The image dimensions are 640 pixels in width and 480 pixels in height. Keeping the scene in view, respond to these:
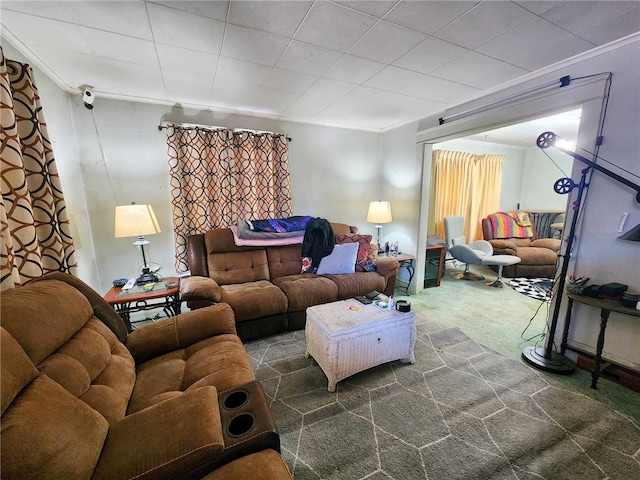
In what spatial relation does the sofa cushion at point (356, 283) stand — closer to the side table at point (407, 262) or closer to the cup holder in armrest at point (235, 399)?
the side table at point (407, 262)

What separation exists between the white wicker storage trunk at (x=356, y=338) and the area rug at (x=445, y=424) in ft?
0.41

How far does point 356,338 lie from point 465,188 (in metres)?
4.24

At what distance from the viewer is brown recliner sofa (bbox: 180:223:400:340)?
2342 mm

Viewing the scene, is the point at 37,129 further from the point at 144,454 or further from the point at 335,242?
the point at 335,242

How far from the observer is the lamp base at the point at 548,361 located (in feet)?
6.42

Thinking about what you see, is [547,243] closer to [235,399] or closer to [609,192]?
[609,192]

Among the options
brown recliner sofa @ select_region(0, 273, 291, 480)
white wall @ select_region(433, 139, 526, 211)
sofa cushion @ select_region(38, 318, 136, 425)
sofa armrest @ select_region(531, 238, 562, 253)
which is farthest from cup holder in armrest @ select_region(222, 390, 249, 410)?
white wall @ select_region(433, 139, 526, 211)

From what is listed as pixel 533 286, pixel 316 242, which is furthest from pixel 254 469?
pixel 533 286

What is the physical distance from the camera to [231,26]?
155 centimetres

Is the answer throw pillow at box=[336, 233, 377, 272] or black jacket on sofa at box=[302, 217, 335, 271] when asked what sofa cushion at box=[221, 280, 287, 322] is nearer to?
black jacket on sofa at box=[302, 217, 335, 271]

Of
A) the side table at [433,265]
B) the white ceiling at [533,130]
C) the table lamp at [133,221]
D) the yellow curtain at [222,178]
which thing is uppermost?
the white ceiling at [533,130]

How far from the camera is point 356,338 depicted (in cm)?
182

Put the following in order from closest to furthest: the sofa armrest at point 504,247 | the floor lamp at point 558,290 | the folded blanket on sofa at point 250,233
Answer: the floor lamp at point 558,290 → the folded blanket on sofa at point 250,233 → the sofa armrest at point 504,247

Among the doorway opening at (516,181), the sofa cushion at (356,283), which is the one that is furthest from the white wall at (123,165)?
the doorway opening at (516,181)
